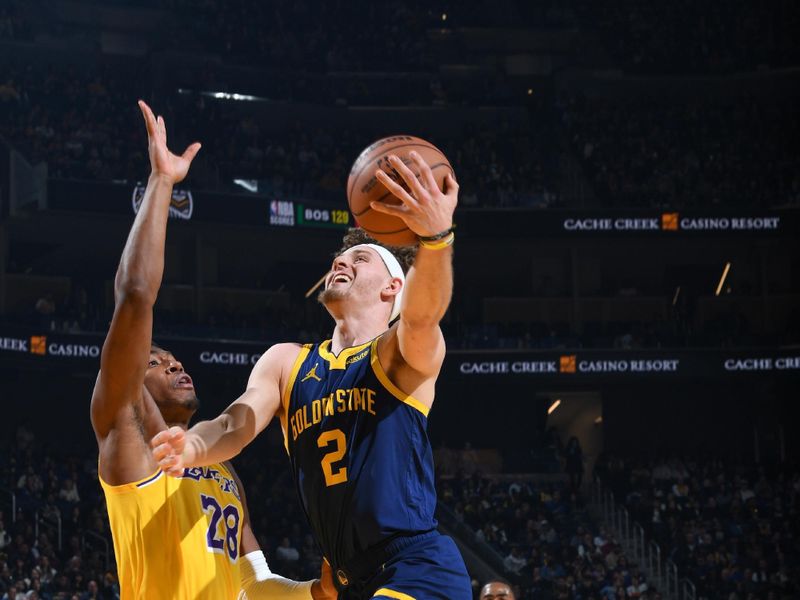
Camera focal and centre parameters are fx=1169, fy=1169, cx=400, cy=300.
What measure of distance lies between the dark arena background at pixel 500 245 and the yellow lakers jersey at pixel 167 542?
1613cm

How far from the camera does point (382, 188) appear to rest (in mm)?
4547

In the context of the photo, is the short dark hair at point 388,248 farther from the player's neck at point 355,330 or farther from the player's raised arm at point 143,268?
the player's raised arm at point 143,268

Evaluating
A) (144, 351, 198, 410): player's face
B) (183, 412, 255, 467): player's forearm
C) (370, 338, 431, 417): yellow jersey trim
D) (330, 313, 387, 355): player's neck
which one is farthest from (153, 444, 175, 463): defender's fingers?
(144, 351, 198, 410): player's face

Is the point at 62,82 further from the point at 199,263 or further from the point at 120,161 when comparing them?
the point at 199,263

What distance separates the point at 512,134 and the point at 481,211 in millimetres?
4566

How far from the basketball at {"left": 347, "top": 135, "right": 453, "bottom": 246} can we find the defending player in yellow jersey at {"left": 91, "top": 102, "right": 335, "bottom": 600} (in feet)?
2.35

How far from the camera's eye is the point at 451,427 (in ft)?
101

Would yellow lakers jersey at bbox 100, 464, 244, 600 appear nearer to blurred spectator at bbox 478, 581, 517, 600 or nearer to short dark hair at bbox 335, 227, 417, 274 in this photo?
short dark hair at bbox 335, 227, 417, 274

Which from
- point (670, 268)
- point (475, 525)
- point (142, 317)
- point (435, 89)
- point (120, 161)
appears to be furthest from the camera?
point (435, 89)

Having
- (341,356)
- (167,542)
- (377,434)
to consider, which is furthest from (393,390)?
(167,542)

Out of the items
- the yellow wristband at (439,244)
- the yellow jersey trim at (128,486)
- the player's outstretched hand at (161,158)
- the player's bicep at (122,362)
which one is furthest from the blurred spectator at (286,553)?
the yellow wristband at (439,244)

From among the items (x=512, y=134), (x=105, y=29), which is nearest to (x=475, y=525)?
(x=512, y=134)

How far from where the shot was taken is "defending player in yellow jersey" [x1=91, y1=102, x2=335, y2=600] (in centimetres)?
469

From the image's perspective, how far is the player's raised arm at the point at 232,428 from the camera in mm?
4191
